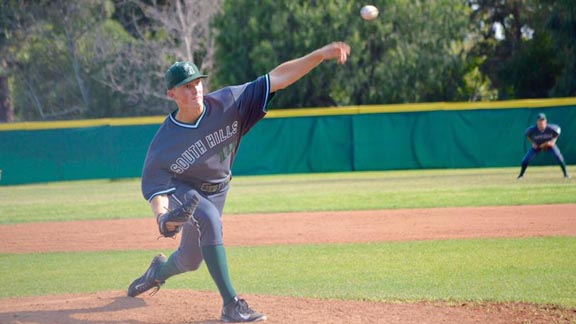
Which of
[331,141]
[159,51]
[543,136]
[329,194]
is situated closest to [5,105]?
[159,51]

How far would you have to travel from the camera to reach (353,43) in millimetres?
28047

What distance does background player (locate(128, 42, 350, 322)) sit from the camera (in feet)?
16.7

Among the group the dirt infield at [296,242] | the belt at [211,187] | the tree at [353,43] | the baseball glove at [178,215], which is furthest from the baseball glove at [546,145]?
the baseball glove at [178,215]

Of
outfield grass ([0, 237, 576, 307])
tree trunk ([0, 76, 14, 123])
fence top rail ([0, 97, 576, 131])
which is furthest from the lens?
tree trunk ([0, 76, 14, 123])

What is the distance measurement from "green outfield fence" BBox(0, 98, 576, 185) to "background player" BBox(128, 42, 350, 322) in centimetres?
1672

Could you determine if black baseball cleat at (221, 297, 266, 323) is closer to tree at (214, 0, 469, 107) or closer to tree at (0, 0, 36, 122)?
tree at (214, 0, 469, 107)

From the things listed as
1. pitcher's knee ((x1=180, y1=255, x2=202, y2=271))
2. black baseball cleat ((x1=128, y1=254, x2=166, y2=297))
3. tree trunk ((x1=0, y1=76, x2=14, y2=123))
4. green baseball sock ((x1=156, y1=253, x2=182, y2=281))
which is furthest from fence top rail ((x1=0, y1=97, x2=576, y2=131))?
tree trunk ((x1=0, y1=76, x2=14, y2=123))

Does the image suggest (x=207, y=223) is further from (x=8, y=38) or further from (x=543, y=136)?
(x=8, y=38)

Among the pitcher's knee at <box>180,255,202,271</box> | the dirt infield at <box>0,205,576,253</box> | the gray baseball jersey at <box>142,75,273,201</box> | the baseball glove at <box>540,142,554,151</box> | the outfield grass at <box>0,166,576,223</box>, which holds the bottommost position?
the outfield grass at <box>0,166,576,223</box>

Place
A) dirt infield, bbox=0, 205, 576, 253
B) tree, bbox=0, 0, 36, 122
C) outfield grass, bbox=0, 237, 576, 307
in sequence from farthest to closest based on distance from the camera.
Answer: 1. tree, bbox=0, 0, 36, 122
2. dirt infield, bbox=0, 205, 576, 253
3. outfield grass, bbox=0, 237, 576, 307

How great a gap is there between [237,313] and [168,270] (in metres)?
0.77

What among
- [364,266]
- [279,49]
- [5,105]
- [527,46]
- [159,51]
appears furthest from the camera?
[5,105]

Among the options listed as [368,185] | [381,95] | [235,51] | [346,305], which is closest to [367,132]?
[368,185]

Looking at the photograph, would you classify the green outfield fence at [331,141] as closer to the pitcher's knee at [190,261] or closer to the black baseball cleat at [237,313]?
the pitcher's knee at [190,261]
